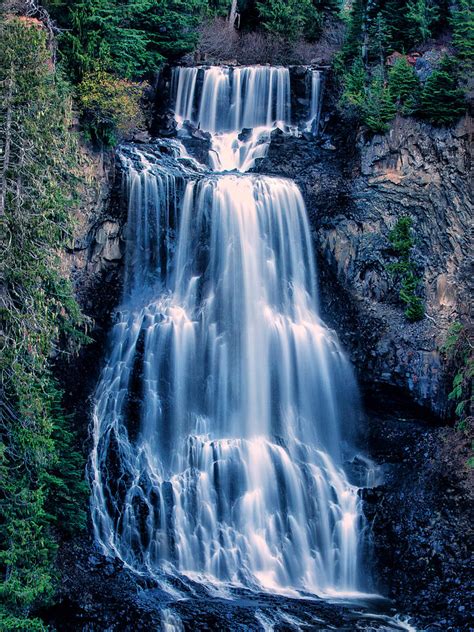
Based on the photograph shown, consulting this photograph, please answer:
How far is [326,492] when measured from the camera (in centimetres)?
1759

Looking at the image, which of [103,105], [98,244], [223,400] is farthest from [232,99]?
[223,400]

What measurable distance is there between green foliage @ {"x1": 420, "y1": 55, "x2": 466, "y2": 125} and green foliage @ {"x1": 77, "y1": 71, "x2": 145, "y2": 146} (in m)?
9.83

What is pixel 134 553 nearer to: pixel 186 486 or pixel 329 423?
pixel 186 486

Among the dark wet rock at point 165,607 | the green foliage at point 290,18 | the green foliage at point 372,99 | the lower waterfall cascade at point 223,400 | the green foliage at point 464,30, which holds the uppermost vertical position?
the green foliage at point 290,18

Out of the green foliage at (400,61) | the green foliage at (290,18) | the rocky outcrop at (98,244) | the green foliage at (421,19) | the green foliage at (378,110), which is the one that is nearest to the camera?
the rocky outcrop at (98,244)

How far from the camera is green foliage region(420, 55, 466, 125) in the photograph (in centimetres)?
2197

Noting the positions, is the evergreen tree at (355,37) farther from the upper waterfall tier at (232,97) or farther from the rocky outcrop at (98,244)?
the rocky outcrop at (98,244)

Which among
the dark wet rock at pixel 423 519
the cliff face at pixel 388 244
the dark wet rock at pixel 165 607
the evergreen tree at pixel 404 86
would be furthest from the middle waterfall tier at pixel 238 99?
the dark wet rock at pixel 165 607

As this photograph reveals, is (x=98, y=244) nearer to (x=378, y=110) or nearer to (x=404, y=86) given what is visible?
(x=378, y=110)

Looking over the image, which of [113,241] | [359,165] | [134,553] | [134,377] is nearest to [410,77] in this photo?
[359,165]

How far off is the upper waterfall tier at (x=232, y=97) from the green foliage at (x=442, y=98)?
6.22m

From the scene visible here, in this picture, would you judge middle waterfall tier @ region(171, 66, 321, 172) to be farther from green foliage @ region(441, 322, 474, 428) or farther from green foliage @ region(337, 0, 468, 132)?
green foliage @ region(441, 322, 474, 428)

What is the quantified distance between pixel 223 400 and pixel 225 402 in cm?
8

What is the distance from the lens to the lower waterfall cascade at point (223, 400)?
1633 cm
